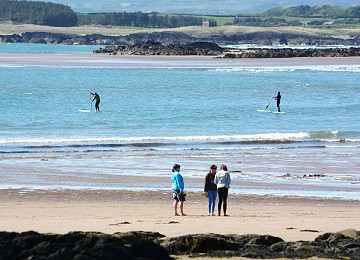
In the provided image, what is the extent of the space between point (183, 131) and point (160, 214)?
21054 millimetres

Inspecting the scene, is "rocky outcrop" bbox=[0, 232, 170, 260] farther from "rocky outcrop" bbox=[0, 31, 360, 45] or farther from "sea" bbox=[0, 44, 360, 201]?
"rocky outcrop" bbox=[0, 31, 360, 45]

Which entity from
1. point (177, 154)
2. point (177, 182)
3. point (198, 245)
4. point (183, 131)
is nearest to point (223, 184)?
point (177, 182)

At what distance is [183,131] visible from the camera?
4028 centimetres

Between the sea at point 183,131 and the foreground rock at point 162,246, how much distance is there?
734 centimetres

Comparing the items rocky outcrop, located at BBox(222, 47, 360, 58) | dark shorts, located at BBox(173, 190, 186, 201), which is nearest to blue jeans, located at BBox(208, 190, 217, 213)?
dark shorts, located at BBox(173, 190, 186, 201)

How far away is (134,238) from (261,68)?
259 feet

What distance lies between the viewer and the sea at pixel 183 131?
82.0 ft

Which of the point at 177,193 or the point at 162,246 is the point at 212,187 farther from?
the point at 162,246

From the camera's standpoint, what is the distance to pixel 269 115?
48156 millimetres

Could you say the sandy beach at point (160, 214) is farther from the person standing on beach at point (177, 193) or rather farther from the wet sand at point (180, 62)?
the wet sand at point (180, 62)

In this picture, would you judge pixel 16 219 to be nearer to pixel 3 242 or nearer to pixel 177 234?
pixel 177 234

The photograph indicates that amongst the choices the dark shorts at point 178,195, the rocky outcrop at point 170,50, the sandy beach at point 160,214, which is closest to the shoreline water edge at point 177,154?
the sandy beach at point 160,214

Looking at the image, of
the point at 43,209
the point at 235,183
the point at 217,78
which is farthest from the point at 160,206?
the point at 217,78

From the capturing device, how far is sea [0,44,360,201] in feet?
82.0
